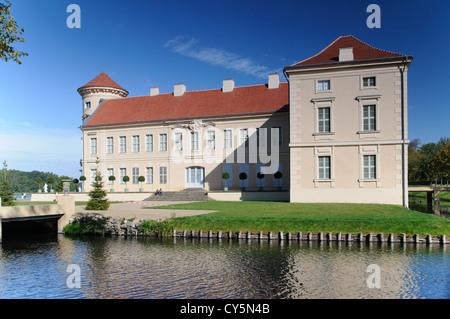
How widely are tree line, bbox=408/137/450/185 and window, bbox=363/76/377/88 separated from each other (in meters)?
37.0

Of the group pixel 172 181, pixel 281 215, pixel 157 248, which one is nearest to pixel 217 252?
pixel 157 248

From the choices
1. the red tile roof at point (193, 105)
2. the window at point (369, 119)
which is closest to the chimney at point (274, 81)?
the red tile roof at point (193, 105)

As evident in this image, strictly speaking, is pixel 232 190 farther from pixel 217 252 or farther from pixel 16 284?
pixel 16 284

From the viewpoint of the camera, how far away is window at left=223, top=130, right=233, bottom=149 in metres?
32.8

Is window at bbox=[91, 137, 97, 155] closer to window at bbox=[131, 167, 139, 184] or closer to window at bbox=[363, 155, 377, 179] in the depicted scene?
window at bbox=[131, 167, 139, 184]

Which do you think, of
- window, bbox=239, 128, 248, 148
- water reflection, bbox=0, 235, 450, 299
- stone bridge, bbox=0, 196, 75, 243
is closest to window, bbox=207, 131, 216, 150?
window, bbox=239, 128, 248, 148

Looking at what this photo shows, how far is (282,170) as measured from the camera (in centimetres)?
3103

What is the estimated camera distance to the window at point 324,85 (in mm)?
24547

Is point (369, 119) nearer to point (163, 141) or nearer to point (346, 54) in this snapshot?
point (346, 54)

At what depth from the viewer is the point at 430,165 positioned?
196 feet

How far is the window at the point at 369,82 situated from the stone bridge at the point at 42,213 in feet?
62.4

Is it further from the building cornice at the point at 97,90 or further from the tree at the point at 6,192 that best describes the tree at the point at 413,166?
the tree at the point at 6,192

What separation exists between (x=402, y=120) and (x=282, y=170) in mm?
10605

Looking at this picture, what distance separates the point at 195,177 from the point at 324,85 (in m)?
14.6
